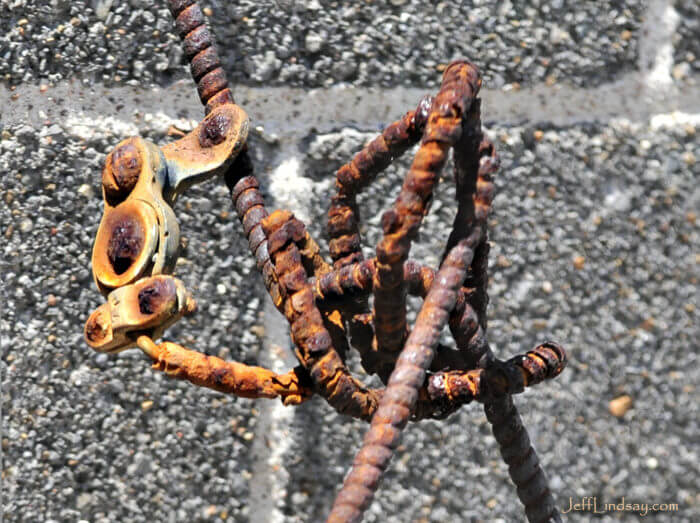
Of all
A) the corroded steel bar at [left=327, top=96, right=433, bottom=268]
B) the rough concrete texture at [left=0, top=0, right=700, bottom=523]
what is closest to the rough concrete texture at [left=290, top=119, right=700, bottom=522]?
the rough concrete texture at [left=0, top=0, right=700, bottom=523]

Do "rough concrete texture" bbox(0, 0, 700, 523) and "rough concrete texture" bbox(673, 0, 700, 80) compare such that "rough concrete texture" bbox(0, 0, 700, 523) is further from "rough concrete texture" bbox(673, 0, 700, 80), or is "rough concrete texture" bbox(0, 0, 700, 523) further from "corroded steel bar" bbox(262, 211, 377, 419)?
"corroded steel bar" bbox(262, 211, 377, 419)

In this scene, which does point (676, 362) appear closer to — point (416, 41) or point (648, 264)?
point (648, 264)

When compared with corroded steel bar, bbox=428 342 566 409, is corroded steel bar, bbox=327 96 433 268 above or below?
above

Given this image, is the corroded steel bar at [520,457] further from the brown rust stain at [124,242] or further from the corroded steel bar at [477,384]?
the brown rust stain at [124,242]

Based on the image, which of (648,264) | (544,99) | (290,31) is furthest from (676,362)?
(290,31)

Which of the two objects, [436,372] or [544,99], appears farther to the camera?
[544,99]
